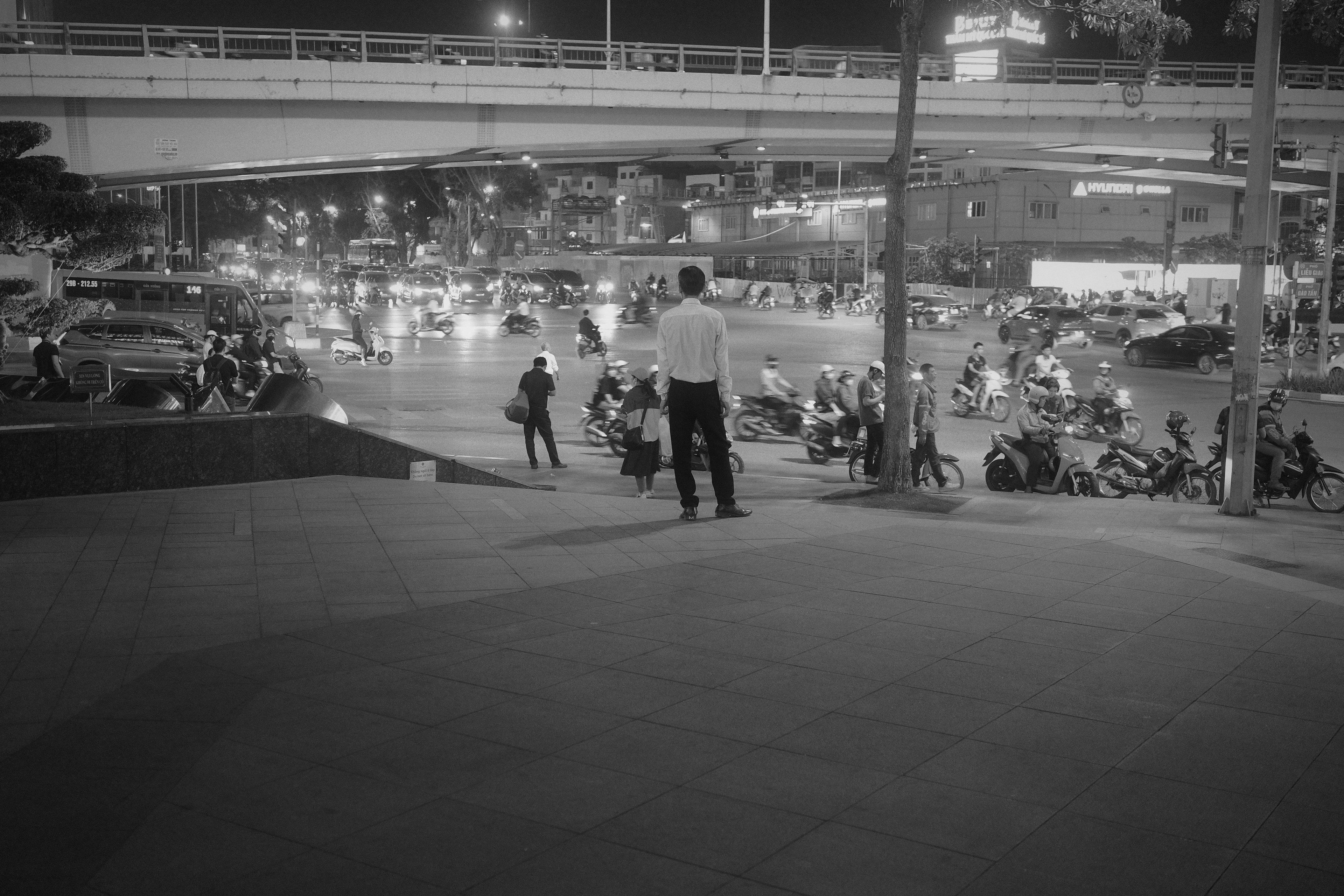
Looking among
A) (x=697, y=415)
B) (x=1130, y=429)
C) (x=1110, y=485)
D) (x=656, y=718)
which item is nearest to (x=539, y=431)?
(x=1110, y=485)

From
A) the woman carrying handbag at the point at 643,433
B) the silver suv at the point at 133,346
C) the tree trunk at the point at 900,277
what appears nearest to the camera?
the woman carrying handbag at the point at 643,433

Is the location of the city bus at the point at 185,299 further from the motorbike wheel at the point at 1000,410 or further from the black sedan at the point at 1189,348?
the black sedan at the point at 1189,348

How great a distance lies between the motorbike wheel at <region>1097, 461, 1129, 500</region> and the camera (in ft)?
49.6

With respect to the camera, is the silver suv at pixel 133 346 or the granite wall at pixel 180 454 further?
the silver suv at pixel 133 346

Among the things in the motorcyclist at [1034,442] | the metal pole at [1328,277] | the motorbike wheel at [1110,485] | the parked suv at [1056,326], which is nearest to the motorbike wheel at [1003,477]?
the motorcyclist at [1034,442]

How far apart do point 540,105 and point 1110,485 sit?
70.3 ft

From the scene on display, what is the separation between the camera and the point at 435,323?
4334cm

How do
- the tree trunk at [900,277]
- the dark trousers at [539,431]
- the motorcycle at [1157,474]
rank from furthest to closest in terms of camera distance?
the dark trousers at [539,431] < the motorcycle at [1157,474] < the tree trunk at [900,277]

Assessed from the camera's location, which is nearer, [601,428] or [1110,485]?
[1110,485]

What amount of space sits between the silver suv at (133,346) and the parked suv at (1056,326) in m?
28.1

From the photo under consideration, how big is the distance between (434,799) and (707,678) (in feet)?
5.15

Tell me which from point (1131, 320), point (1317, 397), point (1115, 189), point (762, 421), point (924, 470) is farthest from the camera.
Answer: point (1115, 189)

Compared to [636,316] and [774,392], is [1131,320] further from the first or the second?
[774,392]

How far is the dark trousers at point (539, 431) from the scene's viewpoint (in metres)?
16.5
